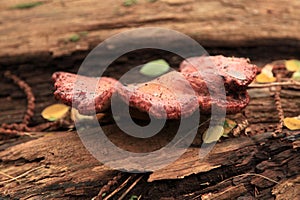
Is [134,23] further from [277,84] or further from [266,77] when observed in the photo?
[277,84]

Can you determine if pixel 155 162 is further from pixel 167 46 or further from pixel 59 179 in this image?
pixel 167 46

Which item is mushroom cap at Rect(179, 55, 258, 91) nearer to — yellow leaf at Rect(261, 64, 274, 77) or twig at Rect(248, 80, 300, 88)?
twig at Rect(248, 80, 300, 88)

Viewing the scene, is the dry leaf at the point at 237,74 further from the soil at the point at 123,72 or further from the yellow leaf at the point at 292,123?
the yellow leaf at the point at 292,123

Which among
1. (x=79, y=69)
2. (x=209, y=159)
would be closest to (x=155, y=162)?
(x=209, y=159)

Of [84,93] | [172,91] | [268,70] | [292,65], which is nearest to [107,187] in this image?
[84,93]

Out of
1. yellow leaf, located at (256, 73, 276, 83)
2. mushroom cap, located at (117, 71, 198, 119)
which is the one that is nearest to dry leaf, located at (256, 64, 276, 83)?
yellow leaf, located at (256, 73, 276, 83)

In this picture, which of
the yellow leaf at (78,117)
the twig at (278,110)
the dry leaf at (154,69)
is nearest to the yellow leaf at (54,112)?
the yellow leaf at (78,117)
